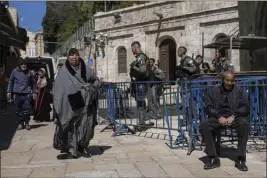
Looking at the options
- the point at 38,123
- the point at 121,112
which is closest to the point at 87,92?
the point at 121,112

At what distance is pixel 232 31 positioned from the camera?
832 inches

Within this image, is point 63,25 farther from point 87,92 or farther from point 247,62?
point 87,92

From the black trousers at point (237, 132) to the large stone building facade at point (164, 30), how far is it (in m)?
15.7

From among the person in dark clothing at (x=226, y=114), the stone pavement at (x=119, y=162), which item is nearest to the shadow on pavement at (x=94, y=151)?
the stone pavement at (x=119, y=162)

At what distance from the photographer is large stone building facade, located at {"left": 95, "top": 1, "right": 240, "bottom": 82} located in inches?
862

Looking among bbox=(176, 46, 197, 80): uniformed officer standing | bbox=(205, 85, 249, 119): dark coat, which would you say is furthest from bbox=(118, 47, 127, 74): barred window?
bbox=(205, 85, 249, 119): dark coat

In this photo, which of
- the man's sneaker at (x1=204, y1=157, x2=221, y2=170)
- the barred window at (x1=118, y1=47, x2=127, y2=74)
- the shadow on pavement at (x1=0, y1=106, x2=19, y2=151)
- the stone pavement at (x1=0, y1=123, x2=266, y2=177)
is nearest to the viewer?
the stone pavement at (x1=0, y1=123, x2=266, y2=177)

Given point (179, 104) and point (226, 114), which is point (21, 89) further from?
point (226, 114)

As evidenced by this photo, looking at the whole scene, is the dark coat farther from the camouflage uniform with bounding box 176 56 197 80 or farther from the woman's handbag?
the camouflage uniform with bounding box 176 56 197 80

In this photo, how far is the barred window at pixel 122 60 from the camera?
28.7 m

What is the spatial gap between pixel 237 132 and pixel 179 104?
1.81m

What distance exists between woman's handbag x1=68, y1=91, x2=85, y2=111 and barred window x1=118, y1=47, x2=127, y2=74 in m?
22.7

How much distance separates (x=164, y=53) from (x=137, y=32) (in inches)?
99.1

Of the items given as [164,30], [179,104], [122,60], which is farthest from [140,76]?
[122,60]
